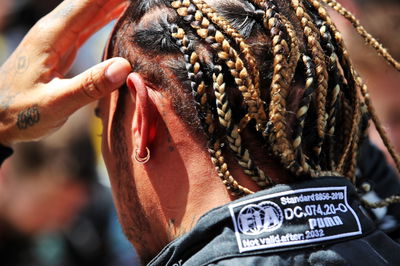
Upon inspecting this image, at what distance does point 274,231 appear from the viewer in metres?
1.71

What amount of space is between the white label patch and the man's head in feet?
0.25

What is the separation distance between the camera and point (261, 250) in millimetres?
1689

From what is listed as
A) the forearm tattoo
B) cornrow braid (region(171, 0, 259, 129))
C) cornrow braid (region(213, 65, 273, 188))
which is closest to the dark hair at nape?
cornrow braid (region(171, 0, 259, 129))

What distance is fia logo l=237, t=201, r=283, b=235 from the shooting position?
5.66 ft

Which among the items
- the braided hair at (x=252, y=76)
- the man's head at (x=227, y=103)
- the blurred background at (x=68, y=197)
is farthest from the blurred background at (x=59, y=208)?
the braided hair at (x=252, y=76)

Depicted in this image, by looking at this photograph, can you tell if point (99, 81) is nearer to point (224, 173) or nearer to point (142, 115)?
point (142, 115)

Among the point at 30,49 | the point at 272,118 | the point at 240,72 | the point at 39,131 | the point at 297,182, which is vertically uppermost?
the point at 30,49

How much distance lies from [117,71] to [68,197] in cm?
246

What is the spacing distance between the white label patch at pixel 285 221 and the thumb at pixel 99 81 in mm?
575

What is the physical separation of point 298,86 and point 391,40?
2151 mm

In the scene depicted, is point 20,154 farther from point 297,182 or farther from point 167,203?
point 297,182

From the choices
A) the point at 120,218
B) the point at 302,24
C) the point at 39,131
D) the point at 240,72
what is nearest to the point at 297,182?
the point at 240,72

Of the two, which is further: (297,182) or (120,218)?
(120,218)

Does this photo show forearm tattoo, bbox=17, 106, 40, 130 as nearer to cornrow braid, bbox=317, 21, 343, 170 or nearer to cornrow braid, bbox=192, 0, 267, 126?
cornrow braid, bbox=192, 0, 267, 126
